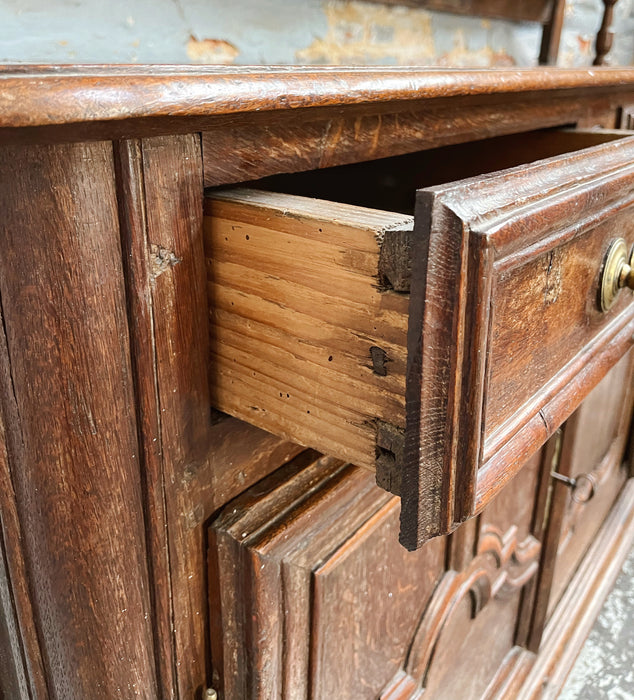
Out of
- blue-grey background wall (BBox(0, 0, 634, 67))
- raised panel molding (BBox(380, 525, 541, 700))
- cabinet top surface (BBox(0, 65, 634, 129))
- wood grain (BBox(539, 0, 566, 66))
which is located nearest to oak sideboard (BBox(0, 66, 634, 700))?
cabinet top surface (BBox(0, 65, 634, 129))

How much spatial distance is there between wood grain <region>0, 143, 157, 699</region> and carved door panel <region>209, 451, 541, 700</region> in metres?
0.08

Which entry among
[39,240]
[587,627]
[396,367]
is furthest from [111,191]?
[587,627]

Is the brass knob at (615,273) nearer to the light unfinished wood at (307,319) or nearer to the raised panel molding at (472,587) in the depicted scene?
the light unfinished wood at (307,319)

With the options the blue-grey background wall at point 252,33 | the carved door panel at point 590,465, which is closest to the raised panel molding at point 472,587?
the carved door panel at point 590,465

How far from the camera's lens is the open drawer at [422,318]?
363 mm

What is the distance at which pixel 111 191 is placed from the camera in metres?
0.41

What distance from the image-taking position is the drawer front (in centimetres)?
35

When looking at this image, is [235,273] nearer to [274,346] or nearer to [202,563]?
[274,346]

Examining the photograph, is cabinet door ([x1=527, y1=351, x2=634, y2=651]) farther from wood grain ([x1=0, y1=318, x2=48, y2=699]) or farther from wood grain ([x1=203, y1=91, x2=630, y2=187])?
wood grain ([x1=0, y1=318, x2=48, y2=699])

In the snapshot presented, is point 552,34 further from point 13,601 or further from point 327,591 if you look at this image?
point 13,601

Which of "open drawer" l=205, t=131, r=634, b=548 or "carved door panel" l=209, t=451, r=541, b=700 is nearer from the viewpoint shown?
"open drawer" l=205, t=131, r=634, b=548

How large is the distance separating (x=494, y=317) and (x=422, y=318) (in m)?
0.06

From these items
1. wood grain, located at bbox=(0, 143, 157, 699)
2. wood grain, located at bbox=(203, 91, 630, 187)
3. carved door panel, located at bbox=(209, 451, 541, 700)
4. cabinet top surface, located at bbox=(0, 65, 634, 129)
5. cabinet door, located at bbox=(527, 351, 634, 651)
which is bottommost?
cabinet door, located at bbox=(527, 351, 634, 651)

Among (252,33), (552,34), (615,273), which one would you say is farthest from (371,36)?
(615,273)
